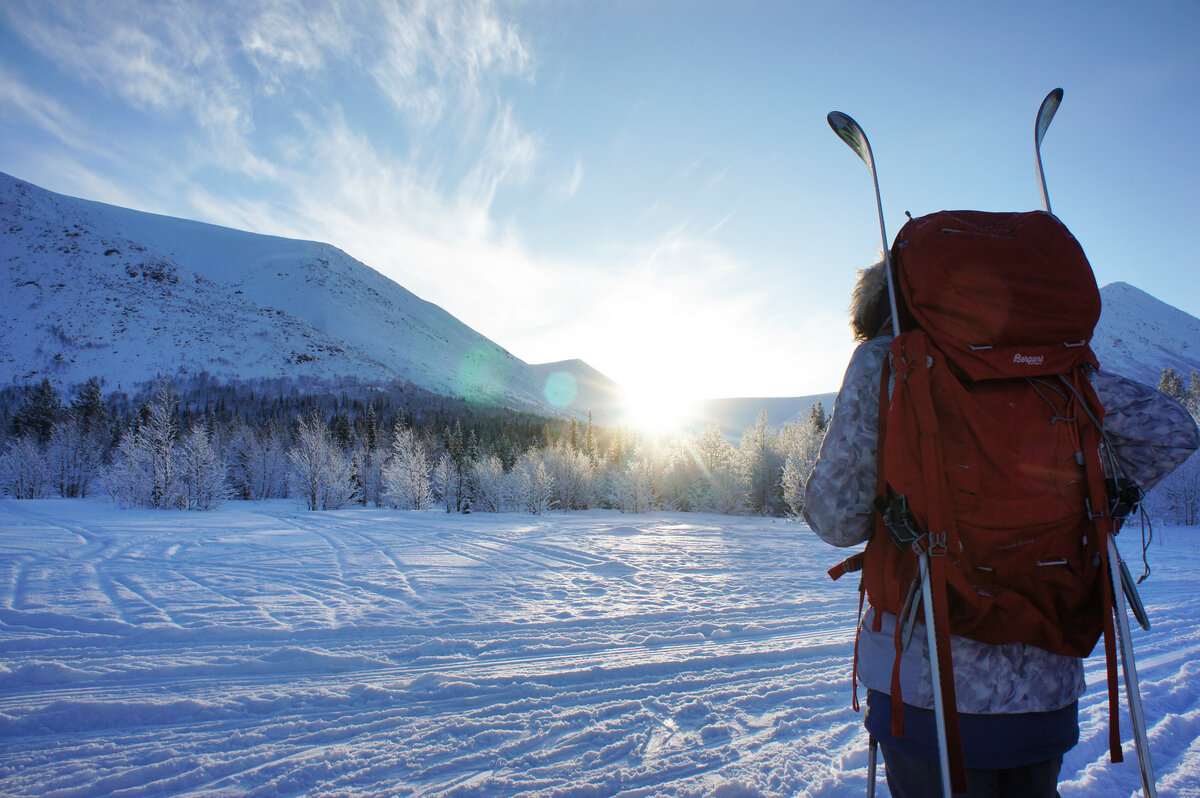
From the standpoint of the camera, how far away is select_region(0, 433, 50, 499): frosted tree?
42688mm

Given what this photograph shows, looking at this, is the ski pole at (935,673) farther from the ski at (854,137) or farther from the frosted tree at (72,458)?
the frosted tree at (72,458)

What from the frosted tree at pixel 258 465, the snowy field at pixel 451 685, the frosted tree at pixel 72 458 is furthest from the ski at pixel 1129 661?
the frosted tree at pixel 258 465

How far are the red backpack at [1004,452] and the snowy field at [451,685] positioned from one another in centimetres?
275

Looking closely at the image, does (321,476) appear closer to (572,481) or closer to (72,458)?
(572,481)

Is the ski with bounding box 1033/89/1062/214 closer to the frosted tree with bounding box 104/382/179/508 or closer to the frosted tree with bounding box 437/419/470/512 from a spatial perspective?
the frosted tree with bounding box 104/382/179/508

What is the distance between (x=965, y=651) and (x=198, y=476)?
132 feet

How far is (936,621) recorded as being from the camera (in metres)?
1.61

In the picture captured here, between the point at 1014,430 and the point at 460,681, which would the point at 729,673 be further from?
the point at 1014,430

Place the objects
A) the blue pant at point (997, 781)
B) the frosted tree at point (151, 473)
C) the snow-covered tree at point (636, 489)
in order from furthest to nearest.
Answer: the snow-covered tree at point (636, 489)
the frosted tree at point (151, 473)
the blue pant at point (997, 781)

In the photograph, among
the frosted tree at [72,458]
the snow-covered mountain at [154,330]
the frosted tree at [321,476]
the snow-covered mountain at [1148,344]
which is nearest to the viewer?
the frosted tree at [321,476]

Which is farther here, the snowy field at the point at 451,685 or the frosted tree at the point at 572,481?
the frosted tree at the point at 572,481

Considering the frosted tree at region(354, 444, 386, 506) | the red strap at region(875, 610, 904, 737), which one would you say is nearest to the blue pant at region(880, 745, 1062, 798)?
the red strap at region(875, 610, 904, 737)

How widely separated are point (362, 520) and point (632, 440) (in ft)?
141

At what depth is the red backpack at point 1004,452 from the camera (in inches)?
60.9
